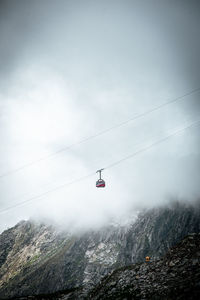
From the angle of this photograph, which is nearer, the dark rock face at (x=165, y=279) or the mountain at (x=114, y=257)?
the dark rock face at (x=165, y=279)

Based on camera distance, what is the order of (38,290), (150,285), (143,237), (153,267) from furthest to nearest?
1. (143,237)
2. (38,290)
3. (153,267)
4. (150,285)

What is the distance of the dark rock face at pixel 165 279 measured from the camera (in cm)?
1689

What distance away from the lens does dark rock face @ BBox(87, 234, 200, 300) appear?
16.9 m

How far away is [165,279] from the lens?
1972 centimetres

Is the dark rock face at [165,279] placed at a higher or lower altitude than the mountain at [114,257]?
higher

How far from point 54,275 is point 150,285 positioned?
201054mm

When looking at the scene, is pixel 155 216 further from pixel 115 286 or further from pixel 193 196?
pixel 115 286

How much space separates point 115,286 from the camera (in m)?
24.1

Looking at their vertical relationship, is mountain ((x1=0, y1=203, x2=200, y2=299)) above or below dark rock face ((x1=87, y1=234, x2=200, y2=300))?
below

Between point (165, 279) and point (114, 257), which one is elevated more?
point (165, 279)

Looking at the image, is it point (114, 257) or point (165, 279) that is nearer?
point (165, 279)

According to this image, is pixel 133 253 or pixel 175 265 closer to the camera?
pixel 175 265

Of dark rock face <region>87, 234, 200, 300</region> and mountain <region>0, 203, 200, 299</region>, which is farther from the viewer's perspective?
mountain <region>0, 203, 200, 299</region>

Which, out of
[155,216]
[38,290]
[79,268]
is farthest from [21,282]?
[155,216]
